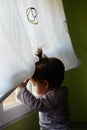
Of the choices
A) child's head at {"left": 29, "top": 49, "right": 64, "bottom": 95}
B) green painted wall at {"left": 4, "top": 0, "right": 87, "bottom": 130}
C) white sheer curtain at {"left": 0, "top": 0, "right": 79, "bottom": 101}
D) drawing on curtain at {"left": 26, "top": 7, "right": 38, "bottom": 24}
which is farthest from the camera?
green painted wall at {"left": 4, "top": 0, "right": 87, "bottom": 130}

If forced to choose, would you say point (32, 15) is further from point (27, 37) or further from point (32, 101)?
point (32, 101)

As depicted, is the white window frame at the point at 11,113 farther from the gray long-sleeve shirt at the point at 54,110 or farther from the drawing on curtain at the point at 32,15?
the drawing on curtain at the point at 32,15

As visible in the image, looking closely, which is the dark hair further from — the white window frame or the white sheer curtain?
the white window frame

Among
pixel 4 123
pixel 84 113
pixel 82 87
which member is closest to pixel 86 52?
pixel 82 87

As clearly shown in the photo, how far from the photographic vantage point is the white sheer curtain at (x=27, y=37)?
79 centimetres

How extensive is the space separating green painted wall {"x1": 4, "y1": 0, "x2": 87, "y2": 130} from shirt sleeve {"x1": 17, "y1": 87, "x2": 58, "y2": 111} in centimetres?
73

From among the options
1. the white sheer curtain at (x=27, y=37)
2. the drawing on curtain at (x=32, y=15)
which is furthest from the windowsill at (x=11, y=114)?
the drawing on curtain at (x=32, y=15)

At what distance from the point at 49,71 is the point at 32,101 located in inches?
6.4

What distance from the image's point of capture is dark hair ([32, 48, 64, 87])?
1.21 m

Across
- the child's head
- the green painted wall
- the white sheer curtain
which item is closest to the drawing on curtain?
the white sheer curtain

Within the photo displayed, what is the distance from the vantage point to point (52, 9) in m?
1.31

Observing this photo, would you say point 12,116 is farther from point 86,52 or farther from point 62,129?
point 86,52

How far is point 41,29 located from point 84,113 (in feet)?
3.04

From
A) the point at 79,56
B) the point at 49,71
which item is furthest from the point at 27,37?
the point at 79,56
